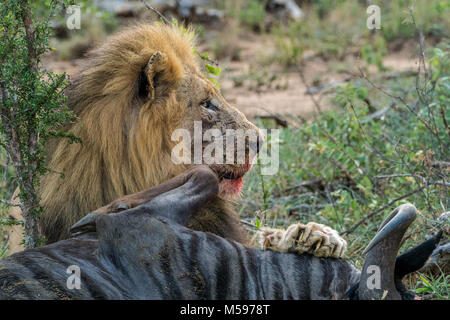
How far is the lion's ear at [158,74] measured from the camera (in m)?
3.26

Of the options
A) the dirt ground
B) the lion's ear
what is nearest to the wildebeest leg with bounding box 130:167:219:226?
the lion's ear

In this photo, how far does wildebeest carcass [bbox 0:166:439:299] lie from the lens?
240 centimetres

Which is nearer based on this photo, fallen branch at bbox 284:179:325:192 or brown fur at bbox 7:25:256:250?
brown fur at bbox 7:25:256:250

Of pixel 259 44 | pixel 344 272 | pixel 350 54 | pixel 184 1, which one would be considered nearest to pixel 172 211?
pixel 344 272

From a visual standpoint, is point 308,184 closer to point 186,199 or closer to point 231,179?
point 231,179

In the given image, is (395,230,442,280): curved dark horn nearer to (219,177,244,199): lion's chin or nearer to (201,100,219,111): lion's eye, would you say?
(219,177,244,199): lion's chin

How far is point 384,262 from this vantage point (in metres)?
2.39

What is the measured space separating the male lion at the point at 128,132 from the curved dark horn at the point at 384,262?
0.94 m

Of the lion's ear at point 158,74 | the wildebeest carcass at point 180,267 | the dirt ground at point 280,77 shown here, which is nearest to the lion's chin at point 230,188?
the lion's ear at point 158,74

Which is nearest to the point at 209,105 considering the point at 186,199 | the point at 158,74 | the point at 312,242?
the point at 158,74

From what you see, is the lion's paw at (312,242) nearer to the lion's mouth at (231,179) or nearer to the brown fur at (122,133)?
the brown fur at (122,133)

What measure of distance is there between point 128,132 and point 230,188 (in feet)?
2.16

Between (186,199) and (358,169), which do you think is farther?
(358,169)
